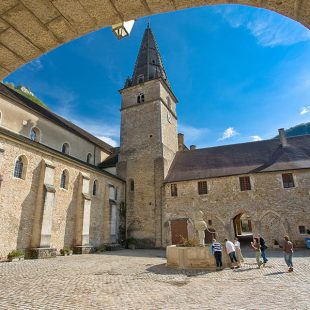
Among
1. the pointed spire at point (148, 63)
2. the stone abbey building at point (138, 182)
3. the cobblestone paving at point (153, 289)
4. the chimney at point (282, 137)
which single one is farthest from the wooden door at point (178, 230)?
Answer: the pointed spire at point (148, 63)

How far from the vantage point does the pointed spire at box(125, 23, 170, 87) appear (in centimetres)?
3186

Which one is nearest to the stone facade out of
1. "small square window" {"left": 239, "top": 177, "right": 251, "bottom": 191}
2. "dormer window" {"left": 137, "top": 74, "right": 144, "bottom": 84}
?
"dormer window" {"left": 137, "top": 74, "right": 144, "bottom": 84}

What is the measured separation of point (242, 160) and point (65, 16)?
24.6m

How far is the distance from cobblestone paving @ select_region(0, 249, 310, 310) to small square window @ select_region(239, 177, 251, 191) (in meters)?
11.7

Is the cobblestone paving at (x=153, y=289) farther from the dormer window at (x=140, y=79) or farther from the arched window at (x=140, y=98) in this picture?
the dormer window at (x=140, y=79)

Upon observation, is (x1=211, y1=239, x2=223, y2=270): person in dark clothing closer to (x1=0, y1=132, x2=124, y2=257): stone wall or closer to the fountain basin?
the fountain basin

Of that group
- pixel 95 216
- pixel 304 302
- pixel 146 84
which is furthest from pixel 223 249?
pixel 146 84

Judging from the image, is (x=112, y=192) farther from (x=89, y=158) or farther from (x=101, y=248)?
(x=89, y=158)

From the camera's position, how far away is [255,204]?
2172 cm

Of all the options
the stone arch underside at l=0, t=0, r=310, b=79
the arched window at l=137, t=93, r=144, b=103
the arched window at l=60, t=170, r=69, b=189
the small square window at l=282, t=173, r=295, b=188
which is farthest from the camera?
the arched window at l=137, t=93, r=144, b=103

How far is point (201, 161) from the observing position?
2666 cm

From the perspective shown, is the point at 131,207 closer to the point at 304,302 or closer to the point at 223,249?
the point at 223,249

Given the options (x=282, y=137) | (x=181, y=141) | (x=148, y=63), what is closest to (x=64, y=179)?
(x=181, y=141)

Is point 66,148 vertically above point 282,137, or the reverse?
point 282,137
